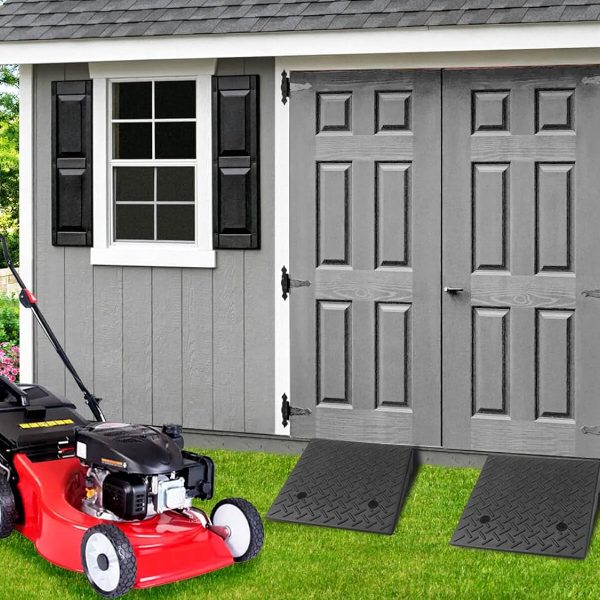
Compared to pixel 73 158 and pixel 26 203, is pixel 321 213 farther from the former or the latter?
pixel 26 203

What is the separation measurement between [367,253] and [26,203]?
96.7 inches

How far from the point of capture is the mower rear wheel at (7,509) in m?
6.08

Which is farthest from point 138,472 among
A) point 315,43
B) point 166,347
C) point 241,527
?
point 315,43

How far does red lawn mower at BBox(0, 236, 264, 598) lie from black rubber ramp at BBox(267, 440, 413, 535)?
35.8 inches

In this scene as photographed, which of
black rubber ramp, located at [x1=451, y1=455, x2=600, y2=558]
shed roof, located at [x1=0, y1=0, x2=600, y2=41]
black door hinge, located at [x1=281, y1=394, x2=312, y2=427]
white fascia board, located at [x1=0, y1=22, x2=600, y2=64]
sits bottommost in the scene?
black rubber ramp, located at [x1=451, y1=455, x2=600, y2=558]

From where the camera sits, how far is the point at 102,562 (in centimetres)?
549

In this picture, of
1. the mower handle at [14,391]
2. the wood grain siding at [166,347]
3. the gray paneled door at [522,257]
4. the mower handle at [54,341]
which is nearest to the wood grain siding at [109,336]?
the wood grain siding at [166,347]

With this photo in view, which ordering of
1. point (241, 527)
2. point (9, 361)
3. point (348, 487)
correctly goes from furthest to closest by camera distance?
point (9, 361) → point (348, 487) → point (241, 527)

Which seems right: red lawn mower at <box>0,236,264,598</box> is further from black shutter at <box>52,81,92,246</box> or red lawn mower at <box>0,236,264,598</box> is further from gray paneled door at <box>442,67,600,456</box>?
black shutter at <box>52,81,92,246</box>

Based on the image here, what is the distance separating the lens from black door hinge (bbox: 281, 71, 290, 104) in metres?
7.96

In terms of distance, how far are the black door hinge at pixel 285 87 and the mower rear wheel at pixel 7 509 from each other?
311 cm

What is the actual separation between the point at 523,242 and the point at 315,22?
181cm

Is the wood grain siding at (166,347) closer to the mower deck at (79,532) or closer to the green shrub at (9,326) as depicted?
the mower deck at (79,532)

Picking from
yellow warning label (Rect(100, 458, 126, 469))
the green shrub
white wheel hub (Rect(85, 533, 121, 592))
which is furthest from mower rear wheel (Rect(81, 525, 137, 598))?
the green shrub
